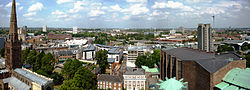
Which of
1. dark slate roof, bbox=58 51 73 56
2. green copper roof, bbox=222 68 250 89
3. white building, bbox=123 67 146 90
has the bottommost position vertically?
white building, bbox=123 67 146 90

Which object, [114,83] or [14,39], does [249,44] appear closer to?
[114,83]

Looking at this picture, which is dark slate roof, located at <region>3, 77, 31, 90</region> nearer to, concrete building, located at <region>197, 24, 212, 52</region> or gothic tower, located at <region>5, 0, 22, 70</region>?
gothic tower, located at <region>5, 0, 22, 70</region>

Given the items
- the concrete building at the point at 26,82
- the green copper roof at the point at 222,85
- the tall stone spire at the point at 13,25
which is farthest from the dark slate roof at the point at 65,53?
the green copper roof at the point at 222,85

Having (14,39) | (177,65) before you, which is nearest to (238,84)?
(177,65)

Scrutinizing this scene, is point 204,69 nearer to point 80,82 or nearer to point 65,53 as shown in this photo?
point 80,82

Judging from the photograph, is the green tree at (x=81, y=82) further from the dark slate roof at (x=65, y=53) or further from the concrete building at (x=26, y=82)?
the dark slate roof at (x=65, y=53)

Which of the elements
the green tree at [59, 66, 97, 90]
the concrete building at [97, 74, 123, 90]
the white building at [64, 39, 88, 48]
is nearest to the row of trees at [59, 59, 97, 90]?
the green tree at [59, 66, 97, 90]
